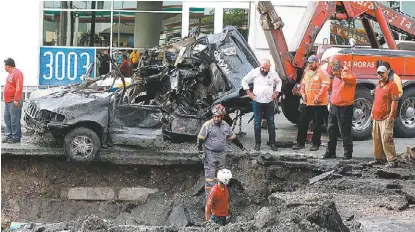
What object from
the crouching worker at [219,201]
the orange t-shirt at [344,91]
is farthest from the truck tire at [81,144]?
the orange t-shirt at [344,91]

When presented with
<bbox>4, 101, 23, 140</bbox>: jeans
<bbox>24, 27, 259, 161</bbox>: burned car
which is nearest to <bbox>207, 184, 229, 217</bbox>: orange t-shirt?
<bbox>24, 27, 259, 161</bbox>: burned car

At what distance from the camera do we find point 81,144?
1193cm

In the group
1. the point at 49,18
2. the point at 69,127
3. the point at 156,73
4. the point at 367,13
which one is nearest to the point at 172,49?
the point at 156,73

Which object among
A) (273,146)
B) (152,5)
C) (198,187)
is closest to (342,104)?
(273,146)

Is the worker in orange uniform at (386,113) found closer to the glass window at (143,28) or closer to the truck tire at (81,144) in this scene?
the truck tire at (81,144)

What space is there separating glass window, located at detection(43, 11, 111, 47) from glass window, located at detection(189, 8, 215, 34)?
8.08 ft

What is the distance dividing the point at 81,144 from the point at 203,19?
903cm

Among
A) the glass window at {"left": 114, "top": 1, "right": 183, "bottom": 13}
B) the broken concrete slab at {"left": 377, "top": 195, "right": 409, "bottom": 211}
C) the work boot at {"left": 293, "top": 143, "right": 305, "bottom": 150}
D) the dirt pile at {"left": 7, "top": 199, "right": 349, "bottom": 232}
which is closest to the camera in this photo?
the dirt pile at {"left": 7, "top": 199, "right": 349, "bottom": 232}

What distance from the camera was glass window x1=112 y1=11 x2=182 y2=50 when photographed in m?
20.2

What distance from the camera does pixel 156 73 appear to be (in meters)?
13.5

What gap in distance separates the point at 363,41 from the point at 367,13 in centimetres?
177

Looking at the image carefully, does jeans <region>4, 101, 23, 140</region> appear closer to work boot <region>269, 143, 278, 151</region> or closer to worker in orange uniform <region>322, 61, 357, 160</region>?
work boot <region>269, 143, 278, 151</region>

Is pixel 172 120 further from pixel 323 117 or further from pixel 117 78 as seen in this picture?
pixel 323 117

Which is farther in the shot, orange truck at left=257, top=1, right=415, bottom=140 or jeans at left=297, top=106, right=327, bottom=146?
orange truck at left=257, top=1, right=415, bottom=140
